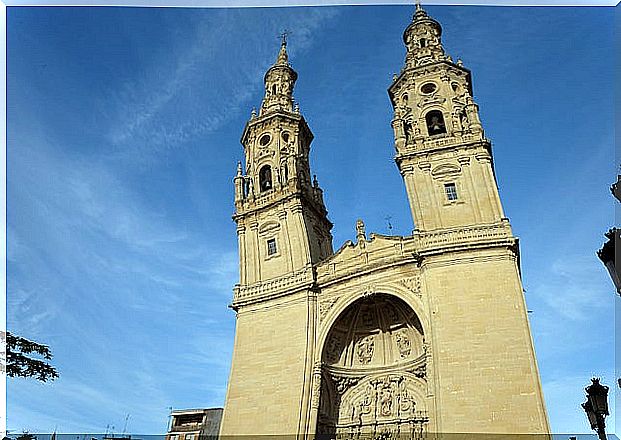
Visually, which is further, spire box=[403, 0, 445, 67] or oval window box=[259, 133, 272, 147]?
oval window box=[259, 133, 272, 147]

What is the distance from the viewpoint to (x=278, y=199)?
20281 mm

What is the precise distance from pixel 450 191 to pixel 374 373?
6.39 meters

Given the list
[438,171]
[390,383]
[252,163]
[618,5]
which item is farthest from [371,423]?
[618,5]

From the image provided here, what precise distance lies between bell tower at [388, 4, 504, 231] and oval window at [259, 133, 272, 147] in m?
5.30

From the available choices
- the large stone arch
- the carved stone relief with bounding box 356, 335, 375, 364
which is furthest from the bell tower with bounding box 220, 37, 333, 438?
the carved stone relief with bounding box 356, 335, 375, 364

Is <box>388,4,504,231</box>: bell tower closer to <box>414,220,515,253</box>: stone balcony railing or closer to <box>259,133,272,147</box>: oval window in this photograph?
<box>414,220,515,253</box>: stone balcony railing

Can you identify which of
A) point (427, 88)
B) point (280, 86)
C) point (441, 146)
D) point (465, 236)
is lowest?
point (465, 236)

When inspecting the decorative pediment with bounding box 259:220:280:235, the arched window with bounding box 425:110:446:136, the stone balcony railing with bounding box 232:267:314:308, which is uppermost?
the arched window with bounding box 425:110:446:136

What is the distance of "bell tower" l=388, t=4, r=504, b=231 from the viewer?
1698cm

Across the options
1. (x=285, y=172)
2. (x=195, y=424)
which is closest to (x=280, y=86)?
(x=285, y=172)

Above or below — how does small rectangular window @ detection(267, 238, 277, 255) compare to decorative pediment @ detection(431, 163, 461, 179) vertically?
below

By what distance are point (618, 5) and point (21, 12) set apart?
634 cm

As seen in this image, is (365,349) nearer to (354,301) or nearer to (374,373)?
(374,373)

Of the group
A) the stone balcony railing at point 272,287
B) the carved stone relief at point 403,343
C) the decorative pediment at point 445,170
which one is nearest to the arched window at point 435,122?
the decorative pediment at point 445,170
